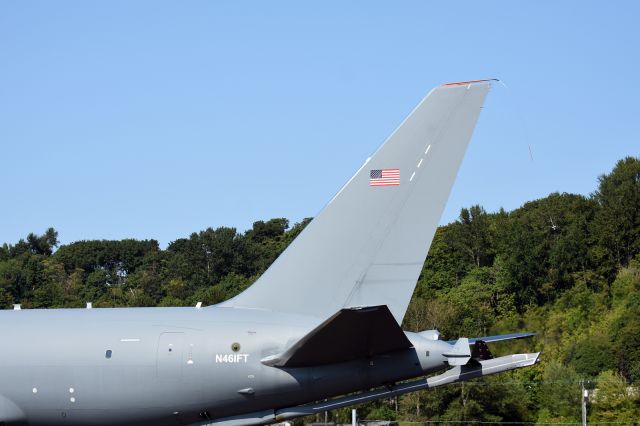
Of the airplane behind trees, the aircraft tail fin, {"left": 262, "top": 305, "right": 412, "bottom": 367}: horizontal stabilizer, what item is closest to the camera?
{"left": 262, "top": 305, "right": 412, "bottom": 367}: horizontal stabilizer

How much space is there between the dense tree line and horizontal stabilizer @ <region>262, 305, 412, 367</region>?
1377 inches

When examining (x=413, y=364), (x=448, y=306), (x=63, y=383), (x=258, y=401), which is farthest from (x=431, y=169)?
(x=448, y=306)

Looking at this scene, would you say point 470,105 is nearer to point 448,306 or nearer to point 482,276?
point 448,306

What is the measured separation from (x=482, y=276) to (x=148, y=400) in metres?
99.8

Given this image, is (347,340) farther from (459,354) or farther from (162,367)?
(162,367)

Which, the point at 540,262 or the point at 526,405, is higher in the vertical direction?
the point at 540,262

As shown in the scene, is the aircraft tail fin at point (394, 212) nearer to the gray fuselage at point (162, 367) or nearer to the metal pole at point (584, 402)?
the gray fuselage at point (162, 367)

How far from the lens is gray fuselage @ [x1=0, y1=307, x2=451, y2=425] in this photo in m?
27.6

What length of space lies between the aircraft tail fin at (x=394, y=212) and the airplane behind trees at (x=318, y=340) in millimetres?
29

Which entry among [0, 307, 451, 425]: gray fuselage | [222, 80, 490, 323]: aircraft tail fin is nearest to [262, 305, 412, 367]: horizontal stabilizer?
[0, 307, 451, 425]: gray fuselage

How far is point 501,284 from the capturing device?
395ft

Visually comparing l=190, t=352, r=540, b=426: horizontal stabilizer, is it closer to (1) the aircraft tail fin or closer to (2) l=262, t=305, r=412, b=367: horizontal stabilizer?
(2) l=262, t=305, r=412, b=367: horizontal stabilizer

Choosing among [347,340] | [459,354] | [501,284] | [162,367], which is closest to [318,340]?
[347,340]

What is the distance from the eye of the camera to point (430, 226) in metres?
27.9
